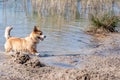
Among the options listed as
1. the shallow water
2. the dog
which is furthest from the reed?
the dog

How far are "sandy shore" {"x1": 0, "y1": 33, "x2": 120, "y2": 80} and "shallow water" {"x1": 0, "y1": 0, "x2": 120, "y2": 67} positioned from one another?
49 cm

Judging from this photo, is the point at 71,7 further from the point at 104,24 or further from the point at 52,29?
the point at 52,29

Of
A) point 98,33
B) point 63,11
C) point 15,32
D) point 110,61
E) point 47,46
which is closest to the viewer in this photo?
point 110,61

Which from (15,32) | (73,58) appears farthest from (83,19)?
(73,58)

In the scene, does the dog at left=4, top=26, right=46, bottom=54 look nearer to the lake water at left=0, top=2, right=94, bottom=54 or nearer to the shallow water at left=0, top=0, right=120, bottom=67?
the shallow water at left=0, top=0, right=120, bottom=67

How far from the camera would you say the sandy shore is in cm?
743

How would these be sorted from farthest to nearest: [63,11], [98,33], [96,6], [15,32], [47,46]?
[96,6], [63,11], [98,33], [15,32], [47,46]

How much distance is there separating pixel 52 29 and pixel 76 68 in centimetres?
550

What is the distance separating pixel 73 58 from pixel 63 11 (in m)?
8.88

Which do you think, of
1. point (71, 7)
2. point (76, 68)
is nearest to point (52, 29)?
point (76, 68)

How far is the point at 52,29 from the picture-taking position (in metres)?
13.9

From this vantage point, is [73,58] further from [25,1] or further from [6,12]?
[25,1]

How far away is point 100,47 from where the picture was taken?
38.1 feet

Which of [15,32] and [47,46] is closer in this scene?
[47,46]
